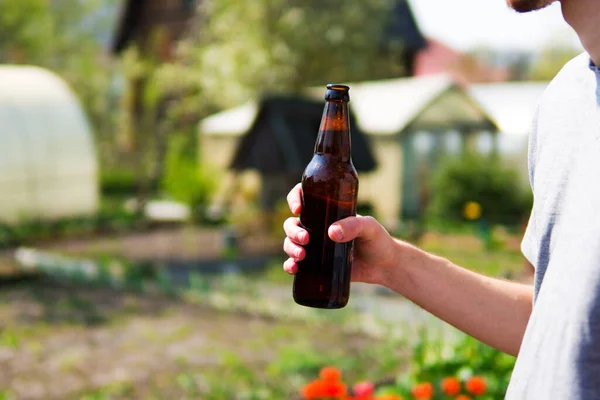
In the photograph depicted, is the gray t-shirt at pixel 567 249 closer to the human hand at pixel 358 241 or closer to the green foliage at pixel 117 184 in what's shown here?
the human hand at pixel 358 241

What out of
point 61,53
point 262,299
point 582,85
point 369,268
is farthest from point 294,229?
point 61,53

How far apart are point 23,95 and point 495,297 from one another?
14.3 metres

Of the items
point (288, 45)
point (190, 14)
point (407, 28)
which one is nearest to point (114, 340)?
point (288, 45)

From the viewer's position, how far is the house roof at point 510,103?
15375 millimetres

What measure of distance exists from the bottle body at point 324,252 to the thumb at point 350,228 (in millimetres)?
94

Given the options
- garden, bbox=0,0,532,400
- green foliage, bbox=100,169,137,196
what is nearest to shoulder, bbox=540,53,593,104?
garden, bbox=0,0,532,400

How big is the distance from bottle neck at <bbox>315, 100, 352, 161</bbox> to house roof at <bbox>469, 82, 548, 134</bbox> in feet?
43.8

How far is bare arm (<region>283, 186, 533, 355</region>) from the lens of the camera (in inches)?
70.4

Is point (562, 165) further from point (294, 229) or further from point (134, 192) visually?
point (134, 192)

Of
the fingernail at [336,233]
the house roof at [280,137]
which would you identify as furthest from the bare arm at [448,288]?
the house roof at [280,137]

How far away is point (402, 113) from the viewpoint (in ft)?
50.9

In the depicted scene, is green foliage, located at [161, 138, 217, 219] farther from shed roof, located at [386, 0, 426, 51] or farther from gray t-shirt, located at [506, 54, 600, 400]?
gray t-shirt, located at [506, 54, 600, 400]

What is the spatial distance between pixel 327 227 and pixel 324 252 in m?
0.07

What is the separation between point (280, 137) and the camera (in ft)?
38.0
